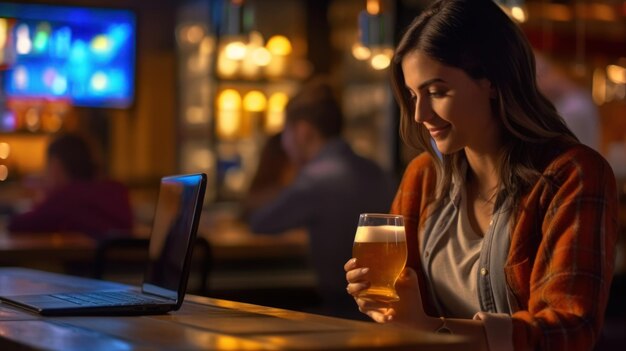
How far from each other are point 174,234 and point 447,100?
24.8 inches

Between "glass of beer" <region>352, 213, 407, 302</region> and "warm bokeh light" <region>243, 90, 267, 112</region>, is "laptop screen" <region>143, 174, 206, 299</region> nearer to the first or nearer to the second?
"glass of beer" <region>352, 213, 407, 302</region>

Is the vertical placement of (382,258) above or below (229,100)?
below

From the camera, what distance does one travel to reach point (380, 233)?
2066mm

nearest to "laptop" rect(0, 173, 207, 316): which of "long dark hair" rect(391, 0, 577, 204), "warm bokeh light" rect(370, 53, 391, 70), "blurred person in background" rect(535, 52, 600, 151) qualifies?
"long dark hair" rect(391, 0, 577, 204)

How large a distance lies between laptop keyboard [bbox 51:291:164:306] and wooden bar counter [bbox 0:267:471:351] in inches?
4.5

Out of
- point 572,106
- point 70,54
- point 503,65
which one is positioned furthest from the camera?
point 70,54

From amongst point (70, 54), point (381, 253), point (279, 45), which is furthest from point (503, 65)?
point (279, 45)

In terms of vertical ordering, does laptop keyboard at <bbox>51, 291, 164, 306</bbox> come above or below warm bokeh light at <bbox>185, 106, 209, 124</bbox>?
below

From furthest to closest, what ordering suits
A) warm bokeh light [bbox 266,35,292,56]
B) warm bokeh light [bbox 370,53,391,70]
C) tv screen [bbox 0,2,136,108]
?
warm bokeh light [bbox 266,35,292,56]
tv screen [bbox 0,2,136,108]
warm bokeh light [bbox 370,53,391,70]

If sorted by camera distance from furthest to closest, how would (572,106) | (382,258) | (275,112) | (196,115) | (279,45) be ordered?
(196,115), (275,112), (279,45), (572,106), (382,258)

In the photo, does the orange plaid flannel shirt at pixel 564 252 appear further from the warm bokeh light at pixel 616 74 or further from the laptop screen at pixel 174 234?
the warm bokeh light at pixel 616 74

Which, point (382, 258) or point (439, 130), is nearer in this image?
point (382, 258)

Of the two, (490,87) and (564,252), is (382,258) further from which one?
(490,87)

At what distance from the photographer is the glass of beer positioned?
2045mm
